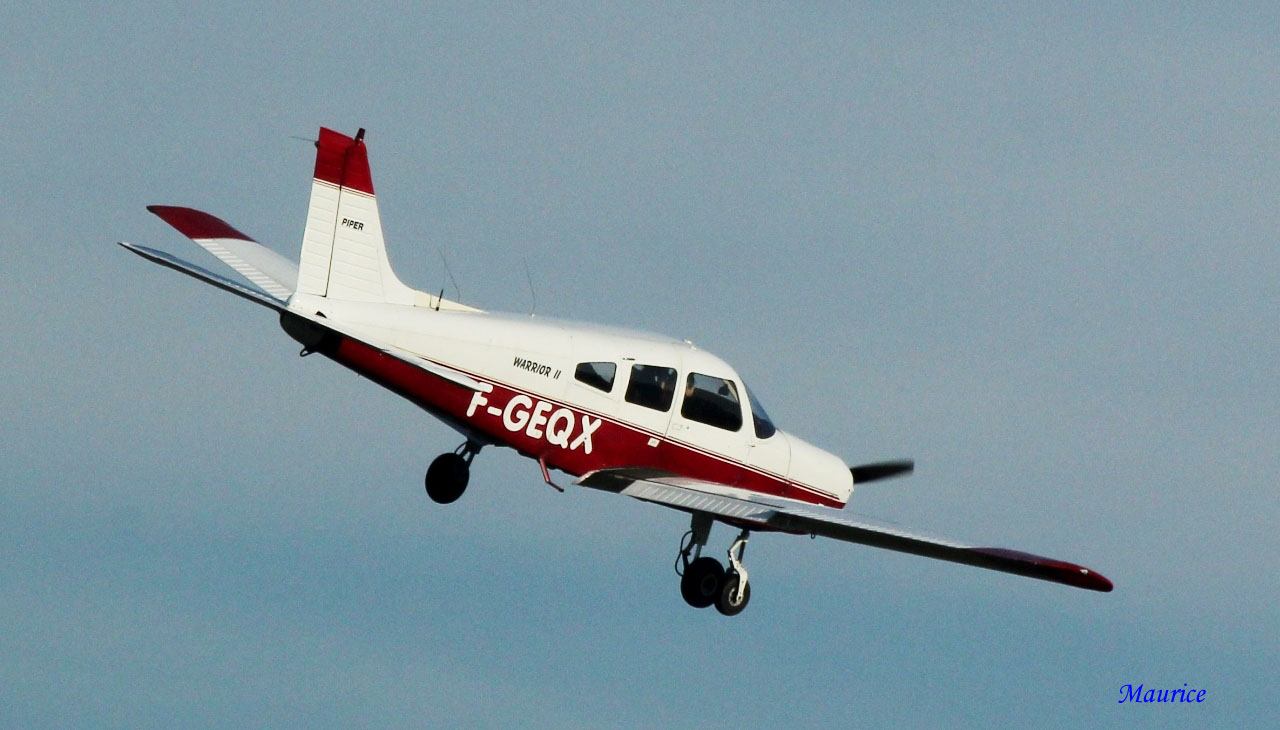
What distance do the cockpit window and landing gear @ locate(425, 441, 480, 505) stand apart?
409 centimetres

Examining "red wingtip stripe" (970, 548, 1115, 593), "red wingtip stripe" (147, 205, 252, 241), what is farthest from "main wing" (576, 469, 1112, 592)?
"red wingtip stripe" (147, 205, 252, 241)

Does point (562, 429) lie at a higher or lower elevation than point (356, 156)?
lower

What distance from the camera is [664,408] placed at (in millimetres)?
26609

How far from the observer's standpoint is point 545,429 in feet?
84.1

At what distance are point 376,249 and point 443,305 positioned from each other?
1.43 meters

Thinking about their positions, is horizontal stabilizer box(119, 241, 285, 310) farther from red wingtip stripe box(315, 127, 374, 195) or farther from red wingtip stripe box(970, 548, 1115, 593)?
red wingtip stripe box(970, 548, 1115, 593)

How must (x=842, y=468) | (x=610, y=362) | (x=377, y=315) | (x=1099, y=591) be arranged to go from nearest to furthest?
1. (x=1099, y=591)
2. (x=377, y=315)
3. (x=610, y=362)
4. (x=842, y=468)

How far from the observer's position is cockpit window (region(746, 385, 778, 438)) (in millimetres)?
27719

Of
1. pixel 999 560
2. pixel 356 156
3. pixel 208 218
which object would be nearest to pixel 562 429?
pixel 356 156

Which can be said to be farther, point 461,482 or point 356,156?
point 461,482

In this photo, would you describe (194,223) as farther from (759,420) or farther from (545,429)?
(759,420)

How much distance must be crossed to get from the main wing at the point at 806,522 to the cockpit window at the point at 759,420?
44.9 inches

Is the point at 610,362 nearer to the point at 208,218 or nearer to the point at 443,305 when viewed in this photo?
the point at 443,305

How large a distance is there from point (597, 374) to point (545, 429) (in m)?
1.05
